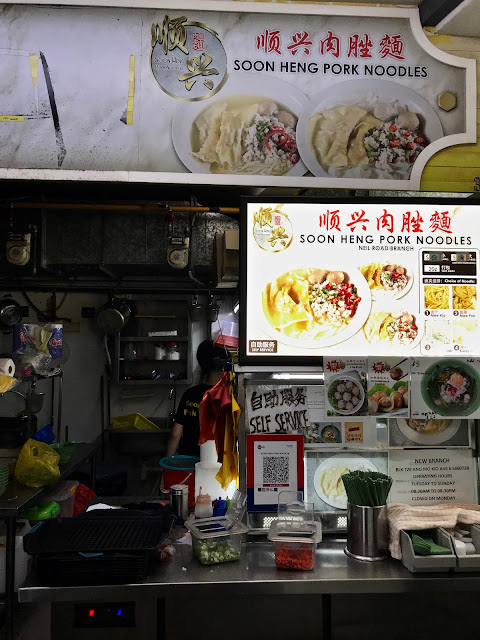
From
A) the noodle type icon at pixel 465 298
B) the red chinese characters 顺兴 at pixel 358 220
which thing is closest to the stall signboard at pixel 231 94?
the red chinese characters 顺兴 at pixel 358 220

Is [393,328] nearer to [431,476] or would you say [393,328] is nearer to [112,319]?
[431,476]

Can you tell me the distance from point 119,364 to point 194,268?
5.62ft

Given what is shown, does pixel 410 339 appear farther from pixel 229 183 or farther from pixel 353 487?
pixel 229 183

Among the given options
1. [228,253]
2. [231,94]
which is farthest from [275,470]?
[231,94]

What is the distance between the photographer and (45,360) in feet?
14.1

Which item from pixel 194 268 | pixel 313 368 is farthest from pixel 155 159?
pixel 194 268

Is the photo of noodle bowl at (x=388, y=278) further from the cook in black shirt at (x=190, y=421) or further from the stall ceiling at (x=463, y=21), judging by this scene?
the cook in black shirt at (x=190, y=421)

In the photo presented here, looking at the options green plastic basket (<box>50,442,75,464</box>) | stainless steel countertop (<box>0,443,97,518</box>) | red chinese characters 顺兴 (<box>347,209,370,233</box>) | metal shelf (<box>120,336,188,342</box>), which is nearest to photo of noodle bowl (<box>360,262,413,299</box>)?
red chinese characters 顺兴 (<box>347,209,370,233</box>)

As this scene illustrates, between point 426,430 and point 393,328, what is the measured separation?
19.5 inches

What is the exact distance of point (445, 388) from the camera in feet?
8.16

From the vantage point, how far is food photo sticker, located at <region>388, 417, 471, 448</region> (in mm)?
2512

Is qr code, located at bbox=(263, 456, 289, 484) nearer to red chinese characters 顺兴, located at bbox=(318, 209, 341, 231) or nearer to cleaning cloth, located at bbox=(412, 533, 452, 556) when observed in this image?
cleaning cloth, located at bbox=(412, 533, 452, 556)

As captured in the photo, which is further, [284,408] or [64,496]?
[64,496]

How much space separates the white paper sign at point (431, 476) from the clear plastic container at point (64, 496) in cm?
224
